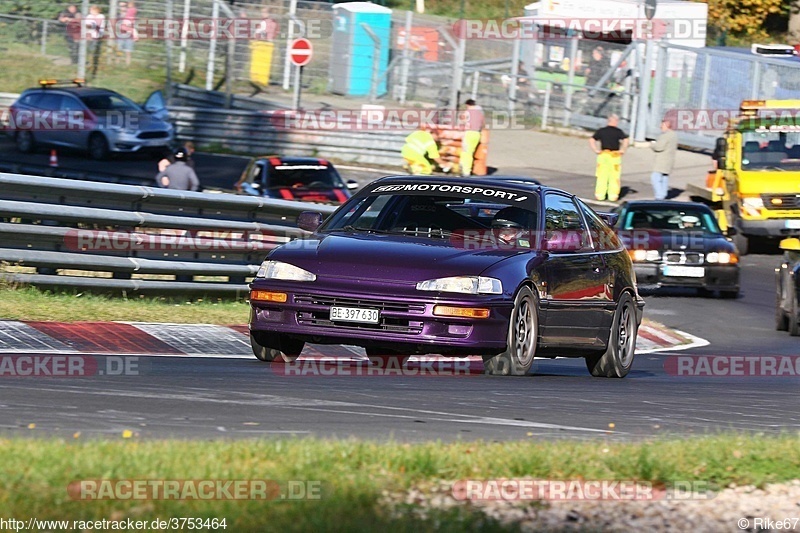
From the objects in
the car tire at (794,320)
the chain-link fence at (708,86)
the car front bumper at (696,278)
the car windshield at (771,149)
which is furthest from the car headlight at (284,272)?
the chain-link fence at (708,86)

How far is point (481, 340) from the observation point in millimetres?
9547

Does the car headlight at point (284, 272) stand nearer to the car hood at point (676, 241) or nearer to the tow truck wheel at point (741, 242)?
the car hood at point (676, 241)

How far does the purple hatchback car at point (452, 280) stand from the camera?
950 centimetres

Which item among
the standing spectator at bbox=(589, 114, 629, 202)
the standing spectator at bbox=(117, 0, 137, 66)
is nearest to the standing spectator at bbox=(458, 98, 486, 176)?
the standing spectator at bbox=(589, 114, 629, 202)

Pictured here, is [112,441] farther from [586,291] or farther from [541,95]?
[541,95]

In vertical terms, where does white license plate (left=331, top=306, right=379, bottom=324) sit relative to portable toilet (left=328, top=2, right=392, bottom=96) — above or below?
below

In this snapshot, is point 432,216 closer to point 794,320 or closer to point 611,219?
point 611,219

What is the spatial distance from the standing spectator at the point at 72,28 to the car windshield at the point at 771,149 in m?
19.7

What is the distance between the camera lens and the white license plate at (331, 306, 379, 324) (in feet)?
31.1

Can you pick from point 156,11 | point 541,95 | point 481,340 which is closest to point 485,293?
point 481,340

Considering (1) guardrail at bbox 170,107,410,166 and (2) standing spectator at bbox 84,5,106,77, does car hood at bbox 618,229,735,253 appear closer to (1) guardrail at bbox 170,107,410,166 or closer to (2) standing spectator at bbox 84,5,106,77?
(1) guardrail at bbox 170,107,410,166

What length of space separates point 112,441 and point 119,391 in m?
1.98

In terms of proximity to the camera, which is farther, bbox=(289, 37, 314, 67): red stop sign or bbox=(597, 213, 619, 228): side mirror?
bbox=(289, 37, 314, 67): red stop sign

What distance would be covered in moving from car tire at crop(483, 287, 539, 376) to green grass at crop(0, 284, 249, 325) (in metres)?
3.68
